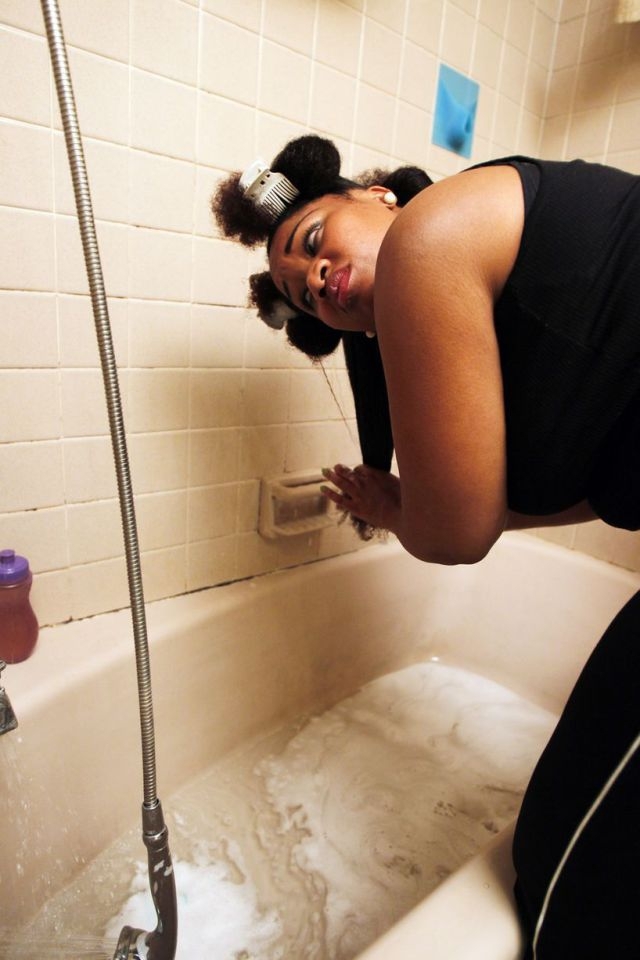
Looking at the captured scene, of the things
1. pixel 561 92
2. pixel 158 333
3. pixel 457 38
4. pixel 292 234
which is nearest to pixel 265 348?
pixel 158 333

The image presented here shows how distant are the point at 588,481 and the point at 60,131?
2.48 feet

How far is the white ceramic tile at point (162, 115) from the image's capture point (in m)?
0.80

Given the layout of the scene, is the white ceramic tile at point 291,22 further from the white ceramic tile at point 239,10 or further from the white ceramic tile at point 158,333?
the white ceramic tile at point 158,333

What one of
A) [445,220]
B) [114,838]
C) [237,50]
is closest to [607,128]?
[237,50]

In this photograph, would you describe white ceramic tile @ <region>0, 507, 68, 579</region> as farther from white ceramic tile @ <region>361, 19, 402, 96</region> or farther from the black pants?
white ceramic tile @ <region>361, 19, 402, 96</region>

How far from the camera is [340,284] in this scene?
0.69 m

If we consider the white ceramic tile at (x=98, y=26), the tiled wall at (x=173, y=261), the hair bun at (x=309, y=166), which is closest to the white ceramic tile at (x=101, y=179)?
the tiled wall at (x=173, y=261)

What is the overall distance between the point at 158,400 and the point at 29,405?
0.61 feet

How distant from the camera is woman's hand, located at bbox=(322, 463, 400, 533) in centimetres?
87

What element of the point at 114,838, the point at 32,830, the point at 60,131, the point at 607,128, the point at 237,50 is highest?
the point at 607,128

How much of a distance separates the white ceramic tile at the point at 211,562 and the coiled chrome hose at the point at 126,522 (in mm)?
443

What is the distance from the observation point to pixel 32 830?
30.2 inches

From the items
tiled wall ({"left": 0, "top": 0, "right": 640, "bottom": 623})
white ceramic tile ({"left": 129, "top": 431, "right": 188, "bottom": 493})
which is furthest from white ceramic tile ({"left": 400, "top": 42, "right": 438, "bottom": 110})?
white ceramic tile ({"left": 129, "top": 431, "right": 188, "bottom": 493})

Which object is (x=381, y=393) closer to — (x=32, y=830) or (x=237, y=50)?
(x=237, y=50)
